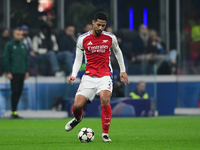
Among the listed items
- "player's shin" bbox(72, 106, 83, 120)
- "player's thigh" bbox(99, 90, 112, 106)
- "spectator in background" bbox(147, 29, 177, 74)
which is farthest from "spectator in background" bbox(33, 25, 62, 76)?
"player's thigh" bbox(99, 90, 112, 106)

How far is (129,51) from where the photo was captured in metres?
19.0

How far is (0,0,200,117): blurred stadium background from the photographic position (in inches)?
701

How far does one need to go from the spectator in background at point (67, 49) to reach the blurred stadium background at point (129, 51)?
0.93 ft

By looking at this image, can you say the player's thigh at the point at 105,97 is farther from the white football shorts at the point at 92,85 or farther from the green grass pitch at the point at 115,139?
the green grass pitch at the point at 115,139

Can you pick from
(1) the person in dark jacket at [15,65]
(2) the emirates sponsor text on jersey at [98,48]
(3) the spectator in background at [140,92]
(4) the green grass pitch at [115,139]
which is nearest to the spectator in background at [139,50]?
(3) the spectator in background at [140,92]

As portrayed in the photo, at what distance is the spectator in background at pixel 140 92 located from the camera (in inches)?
700

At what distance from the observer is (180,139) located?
978cm

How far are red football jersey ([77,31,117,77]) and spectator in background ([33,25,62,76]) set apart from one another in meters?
8.15

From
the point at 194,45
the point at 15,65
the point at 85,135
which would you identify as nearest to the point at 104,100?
the point at 85,135

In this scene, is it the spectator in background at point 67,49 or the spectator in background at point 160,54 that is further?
the spectator in background at point 160,54

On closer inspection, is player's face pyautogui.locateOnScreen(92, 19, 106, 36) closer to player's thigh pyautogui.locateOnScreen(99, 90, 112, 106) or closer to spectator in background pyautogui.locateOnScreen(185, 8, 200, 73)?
player's thigh pyautogui.locateOnScreen(99, 90, 112, 106)

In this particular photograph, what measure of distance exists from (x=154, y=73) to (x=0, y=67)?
4.70 meters

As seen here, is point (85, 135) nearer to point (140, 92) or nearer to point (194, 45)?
point (140, 92)

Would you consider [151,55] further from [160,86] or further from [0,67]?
[0,67]
